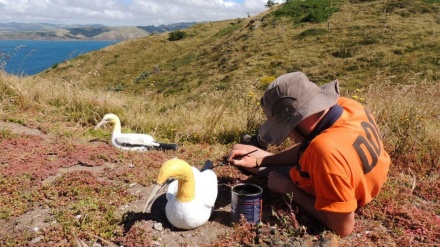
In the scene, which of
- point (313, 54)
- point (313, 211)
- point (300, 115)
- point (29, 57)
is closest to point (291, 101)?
point (300, 115)

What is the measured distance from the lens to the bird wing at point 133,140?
581cm

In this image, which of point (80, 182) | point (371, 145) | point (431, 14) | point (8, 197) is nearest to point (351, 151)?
point (371, 145)

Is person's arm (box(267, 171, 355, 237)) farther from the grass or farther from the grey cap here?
the grey cap

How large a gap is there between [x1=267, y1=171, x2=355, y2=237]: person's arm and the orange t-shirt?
0.84 feet

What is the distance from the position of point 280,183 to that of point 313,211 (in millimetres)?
422

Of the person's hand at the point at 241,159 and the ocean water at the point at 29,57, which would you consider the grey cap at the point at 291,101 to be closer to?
the person's hand at the point at 241,159

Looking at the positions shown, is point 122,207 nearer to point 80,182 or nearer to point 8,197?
point 80,182

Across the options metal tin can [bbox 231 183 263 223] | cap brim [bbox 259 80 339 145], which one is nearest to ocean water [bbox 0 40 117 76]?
metal tin can [bbox 231 183 263 223]

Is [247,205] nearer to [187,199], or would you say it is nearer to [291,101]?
[187,199]

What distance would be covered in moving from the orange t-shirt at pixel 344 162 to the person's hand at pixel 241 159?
850 mm

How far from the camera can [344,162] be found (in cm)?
278

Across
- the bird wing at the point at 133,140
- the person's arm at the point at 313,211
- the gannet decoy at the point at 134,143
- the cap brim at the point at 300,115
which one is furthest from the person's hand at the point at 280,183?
the bird wing at the point at 133,140

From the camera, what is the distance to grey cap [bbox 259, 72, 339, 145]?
2896mm

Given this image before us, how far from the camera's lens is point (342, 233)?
332 cm
